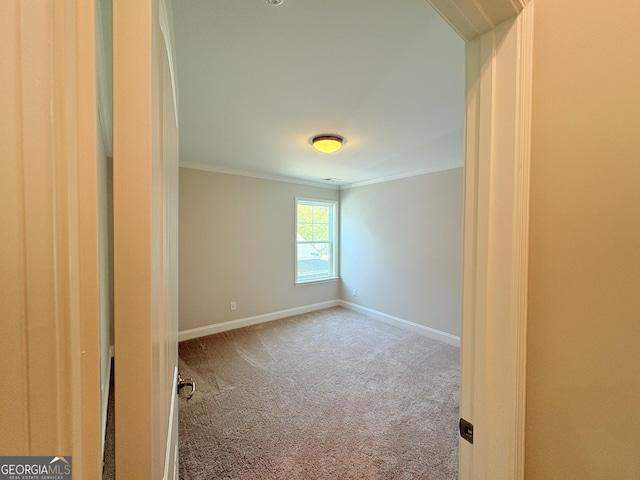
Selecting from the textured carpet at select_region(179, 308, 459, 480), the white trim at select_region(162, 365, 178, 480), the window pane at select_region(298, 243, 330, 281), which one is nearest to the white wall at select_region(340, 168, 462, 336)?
the window pane at select_region(298, 243, 330, 281)

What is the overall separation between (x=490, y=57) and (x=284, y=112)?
1.60m

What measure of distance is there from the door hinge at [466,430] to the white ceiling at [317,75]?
5.06 feet

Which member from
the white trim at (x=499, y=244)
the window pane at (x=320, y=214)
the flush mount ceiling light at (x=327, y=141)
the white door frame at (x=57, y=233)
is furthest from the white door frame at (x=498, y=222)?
the window pane at (x=320, y=214)

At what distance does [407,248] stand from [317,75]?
122 inches

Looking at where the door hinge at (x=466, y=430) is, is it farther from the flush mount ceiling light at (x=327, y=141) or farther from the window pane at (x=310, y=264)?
the window pane at (x=310, y=264)

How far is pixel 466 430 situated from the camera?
778 millimetres

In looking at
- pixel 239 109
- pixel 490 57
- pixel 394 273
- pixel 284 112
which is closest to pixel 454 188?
pixel 394 273

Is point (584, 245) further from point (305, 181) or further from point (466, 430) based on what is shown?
point (305, 181)

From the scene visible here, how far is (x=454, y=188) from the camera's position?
138 inches

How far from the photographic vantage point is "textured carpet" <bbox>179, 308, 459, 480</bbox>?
172 centimetres

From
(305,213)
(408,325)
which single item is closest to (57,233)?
(408,325)

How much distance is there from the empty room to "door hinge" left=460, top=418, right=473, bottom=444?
4.08 ft

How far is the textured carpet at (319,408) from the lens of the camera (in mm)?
1722

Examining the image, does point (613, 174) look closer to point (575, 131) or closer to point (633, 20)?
point (575, 131)
